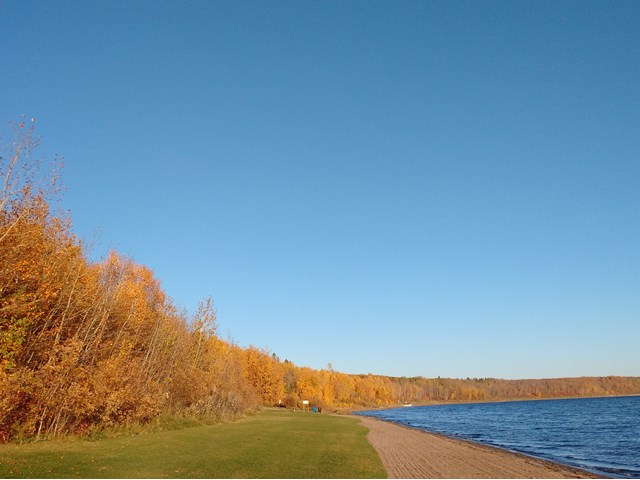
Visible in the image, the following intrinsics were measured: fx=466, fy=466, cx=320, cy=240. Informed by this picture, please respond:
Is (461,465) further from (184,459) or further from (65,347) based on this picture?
(65,347)

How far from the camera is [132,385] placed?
142 ft

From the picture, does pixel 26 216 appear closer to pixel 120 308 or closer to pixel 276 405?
pixel 120 308

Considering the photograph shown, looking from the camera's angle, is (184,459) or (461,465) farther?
(461,465)

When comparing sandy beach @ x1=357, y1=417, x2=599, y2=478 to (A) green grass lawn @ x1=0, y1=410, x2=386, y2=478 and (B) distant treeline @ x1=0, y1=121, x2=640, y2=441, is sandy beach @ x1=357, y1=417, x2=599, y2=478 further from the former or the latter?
(B) distant treeline @ x1=0, y1=121, x2=640, y2=441

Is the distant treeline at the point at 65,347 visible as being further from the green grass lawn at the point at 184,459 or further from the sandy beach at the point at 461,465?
the sandy beach at the point at 461,465

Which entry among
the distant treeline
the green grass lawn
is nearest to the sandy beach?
the green grass lawn

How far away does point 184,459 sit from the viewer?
82.4 feet

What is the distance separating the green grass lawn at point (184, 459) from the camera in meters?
20.6

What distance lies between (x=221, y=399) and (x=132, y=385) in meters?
25.7

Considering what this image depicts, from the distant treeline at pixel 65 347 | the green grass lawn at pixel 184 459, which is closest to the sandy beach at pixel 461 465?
the green grass lawn at pixel 184 459

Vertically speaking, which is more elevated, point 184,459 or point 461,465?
point 184,459

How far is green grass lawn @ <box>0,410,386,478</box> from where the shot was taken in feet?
67.7

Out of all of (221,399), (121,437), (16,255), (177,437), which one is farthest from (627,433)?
(16,255)

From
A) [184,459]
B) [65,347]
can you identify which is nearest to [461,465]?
[184,459]
